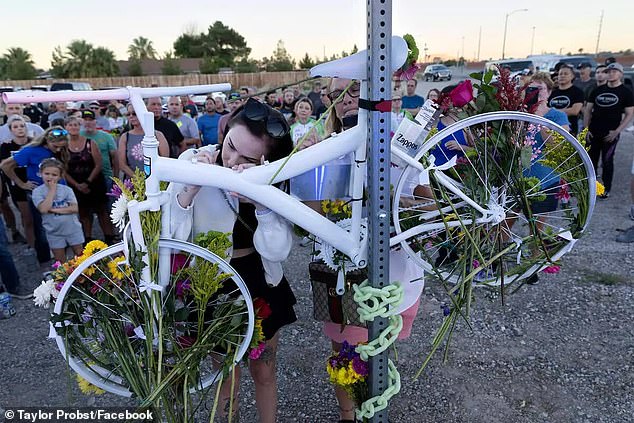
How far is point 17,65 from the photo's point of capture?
58.0 meters

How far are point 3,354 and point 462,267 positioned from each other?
11.9 ft

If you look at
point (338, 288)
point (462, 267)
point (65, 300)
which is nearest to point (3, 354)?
point (65, 300)

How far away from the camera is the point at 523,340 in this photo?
3600mm

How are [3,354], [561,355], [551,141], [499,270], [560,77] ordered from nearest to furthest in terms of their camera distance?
[499,270], [551,141], [561,355], [3,354], [560,77]

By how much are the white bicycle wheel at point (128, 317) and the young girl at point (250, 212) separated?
17 cm

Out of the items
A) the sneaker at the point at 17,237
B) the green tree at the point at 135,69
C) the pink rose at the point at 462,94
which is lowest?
the sneaker at the point at 17,237

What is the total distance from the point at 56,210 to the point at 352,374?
3.93 meters

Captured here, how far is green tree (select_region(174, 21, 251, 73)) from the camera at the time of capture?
78.1m

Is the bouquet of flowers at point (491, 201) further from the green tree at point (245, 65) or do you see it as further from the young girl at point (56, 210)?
the green tree at point (245, 65)

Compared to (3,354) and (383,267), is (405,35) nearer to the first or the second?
(383,267)

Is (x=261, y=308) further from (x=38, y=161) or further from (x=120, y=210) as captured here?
(x=38, y=161)

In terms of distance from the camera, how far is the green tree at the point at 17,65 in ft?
186

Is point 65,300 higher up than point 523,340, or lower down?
higher up

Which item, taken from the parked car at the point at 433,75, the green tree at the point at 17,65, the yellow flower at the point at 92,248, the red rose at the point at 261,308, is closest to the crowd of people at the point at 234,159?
the red rose at the point at 261,308
